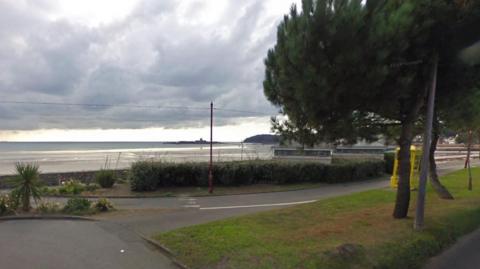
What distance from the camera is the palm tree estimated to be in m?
11.8

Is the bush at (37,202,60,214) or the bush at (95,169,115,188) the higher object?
the bush at (95,169,115,188)

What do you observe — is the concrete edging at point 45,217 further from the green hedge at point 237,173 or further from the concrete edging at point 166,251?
the green hedge at point 237,173

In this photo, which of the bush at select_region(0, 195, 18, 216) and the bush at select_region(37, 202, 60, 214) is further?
the bush at select_region(37, 202, 60, 214)

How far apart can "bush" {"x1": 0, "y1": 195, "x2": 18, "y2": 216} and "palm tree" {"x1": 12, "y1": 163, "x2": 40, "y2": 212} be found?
158 millimetres

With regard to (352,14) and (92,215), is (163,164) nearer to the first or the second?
(92,215)

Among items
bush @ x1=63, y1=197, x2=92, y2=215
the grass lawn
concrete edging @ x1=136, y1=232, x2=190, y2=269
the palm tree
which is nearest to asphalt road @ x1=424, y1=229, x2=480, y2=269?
the grass lawn

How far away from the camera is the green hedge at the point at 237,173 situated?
18562 millimetres

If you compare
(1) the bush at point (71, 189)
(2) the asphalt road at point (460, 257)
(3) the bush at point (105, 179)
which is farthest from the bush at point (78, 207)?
(2) the asphalt road at point (460, 257)

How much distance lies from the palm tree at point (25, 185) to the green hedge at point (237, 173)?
6461 mm

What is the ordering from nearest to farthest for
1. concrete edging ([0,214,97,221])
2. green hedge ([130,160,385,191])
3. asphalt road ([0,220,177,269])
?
asphalt road ([0,220,177,269]) < concrete edging ([0,214,97,221]) < green hedge ([130,160,385,191])

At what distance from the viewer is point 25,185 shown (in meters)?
11.9

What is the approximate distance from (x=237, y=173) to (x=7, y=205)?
1088 centimetres

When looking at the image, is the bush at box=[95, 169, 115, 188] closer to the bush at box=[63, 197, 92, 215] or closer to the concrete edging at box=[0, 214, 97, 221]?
the bush at box=[63, 197, 92, 215]

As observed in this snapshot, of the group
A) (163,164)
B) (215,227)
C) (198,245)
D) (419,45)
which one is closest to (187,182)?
(163,164)
